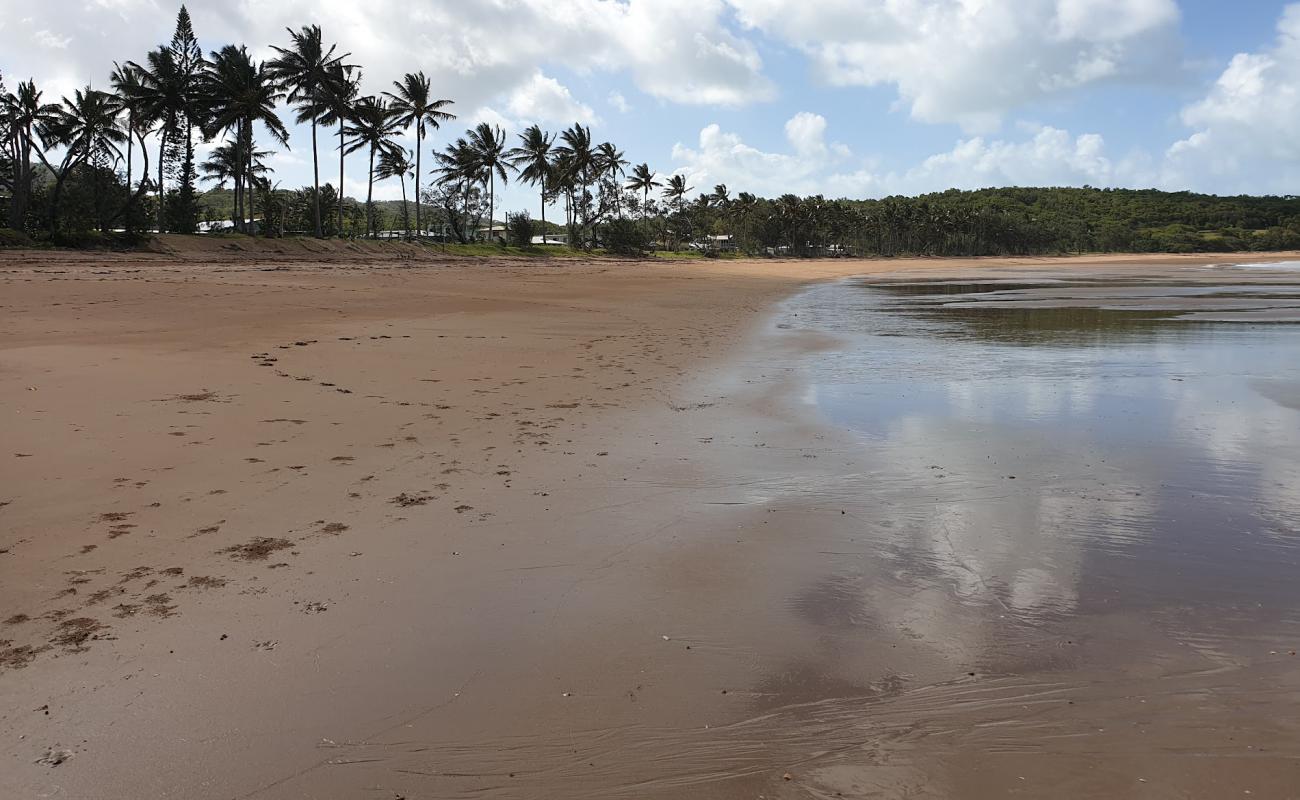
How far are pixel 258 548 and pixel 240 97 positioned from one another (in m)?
48.4

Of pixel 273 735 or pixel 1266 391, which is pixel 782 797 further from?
pixel 1266 391

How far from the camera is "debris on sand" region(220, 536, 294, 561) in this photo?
15.0 feet

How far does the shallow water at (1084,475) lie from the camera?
167 inches

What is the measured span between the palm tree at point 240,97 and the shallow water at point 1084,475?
42177 mm

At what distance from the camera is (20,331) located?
12.1 metres

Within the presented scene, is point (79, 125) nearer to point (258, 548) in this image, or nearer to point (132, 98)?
point (132, 98)

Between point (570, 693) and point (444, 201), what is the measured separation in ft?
267

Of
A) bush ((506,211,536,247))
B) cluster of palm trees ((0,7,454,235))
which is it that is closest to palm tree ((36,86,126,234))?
cluster of palm trees ((0,7,454,235))

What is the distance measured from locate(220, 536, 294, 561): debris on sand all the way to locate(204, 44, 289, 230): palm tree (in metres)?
47.2

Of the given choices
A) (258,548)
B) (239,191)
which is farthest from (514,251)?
(258,548)

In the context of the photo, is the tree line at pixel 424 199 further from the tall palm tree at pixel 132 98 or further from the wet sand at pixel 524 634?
the wet sand at pixel 524 634

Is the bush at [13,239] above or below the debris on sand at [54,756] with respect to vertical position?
above

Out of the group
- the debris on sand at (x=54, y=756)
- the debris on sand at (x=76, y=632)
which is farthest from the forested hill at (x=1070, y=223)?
the debris on sand at (x=54, y=756)

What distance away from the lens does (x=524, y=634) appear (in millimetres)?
3803
